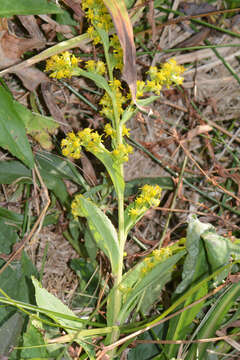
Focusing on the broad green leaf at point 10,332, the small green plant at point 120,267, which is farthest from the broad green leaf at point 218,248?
the broad green leaf at point 10,332

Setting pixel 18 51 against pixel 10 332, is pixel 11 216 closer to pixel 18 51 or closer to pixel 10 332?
pixel 10 332

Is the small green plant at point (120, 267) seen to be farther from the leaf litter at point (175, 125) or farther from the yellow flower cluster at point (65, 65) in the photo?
the leaf litter at point (175, 125)

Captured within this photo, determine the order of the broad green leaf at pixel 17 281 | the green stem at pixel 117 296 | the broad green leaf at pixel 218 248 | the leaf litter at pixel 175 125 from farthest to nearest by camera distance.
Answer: the leaf litter at pixel 175 125 → the broad green leaf at pixel 17 281 → the green stem at pixel 117 296 → the broad green leaf at pixel 218 248

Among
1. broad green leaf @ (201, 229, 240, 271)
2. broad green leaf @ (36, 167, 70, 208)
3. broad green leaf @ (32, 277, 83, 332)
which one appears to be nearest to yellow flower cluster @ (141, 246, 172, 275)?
broad green leaf @ (201, 229, 240, 271)

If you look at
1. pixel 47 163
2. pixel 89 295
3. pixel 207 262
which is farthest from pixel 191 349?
pixel 47 163

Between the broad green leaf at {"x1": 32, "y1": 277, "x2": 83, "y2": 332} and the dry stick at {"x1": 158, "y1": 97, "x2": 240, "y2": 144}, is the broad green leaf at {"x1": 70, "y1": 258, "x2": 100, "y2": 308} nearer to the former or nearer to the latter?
the broad green leaf at {"x1": 32, "y1": 277, "x2": 83, "y2": 332}

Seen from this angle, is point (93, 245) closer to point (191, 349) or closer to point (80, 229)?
point (80, 229)

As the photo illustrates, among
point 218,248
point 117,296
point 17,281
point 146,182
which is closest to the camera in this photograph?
point 218,248

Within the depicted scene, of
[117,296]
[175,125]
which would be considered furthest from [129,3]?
[117,296]
